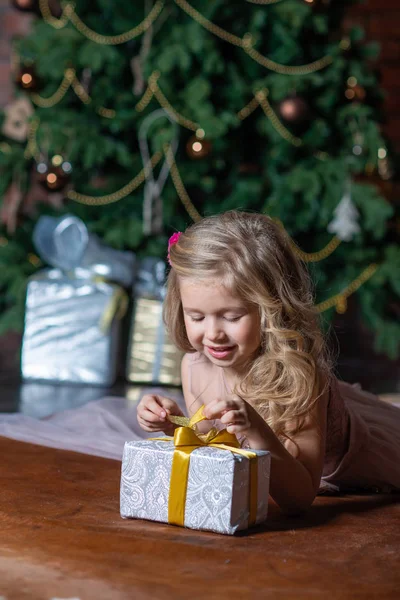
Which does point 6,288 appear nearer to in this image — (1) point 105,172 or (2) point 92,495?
(1) point 105,172

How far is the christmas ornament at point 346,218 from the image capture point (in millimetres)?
3486

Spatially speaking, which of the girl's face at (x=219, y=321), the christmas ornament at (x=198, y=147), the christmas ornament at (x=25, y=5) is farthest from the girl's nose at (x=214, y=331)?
the christmas ornament at (x=25, y=5)

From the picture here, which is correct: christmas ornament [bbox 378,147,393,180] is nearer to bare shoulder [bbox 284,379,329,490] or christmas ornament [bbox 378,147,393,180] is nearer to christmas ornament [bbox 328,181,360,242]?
christmas ornament [bbox 328,181,360,242]

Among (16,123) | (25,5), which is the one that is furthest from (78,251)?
(25,5)

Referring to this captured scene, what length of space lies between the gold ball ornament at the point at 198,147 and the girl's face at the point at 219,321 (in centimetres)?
191

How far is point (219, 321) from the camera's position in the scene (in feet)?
5.25

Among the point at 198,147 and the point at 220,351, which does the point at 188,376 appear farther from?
the point at 198,147

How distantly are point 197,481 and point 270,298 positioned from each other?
360mm

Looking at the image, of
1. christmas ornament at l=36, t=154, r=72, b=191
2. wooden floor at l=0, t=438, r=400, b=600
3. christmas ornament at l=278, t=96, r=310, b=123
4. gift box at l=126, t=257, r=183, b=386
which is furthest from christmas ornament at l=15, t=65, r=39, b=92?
wooden floor at l=0, t=438, r=400, b=600

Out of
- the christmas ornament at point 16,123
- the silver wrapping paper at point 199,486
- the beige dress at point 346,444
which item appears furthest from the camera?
the christmas ornament at point 16,123

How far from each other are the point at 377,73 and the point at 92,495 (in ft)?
8.10

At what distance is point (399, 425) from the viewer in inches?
85.9

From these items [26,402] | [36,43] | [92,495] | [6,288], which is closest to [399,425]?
[92,495]

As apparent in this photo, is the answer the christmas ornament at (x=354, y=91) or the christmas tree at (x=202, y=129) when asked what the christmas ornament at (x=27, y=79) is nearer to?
the christmas tree at (x=202, y=129)
